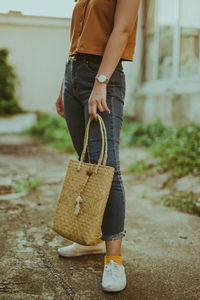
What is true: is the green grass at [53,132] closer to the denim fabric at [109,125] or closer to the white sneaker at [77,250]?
the white sneaker at [77,250]

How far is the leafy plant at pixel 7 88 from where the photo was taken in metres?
10.9

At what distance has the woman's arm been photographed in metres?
1.54

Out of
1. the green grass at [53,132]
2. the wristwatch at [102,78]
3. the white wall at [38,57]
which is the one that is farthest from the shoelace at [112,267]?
the white wall at [38,57]

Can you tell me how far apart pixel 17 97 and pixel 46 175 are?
24.2ft

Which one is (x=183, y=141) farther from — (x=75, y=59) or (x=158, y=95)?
(x=75, y=59)

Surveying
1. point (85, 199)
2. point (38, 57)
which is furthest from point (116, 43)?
point (38, 57)

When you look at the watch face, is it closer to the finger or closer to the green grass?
the finger

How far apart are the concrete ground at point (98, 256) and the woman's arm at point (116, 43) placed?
837mm

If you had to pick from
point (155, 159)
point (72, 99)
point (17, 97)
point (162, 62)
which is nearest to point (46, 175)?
point (155, 159)

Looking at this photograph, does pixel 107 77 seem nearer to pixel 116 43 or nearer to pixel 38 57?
pixel 116 43

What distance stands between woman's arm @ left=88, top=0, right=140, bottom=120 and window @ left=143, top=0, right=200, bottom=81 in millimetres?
4555

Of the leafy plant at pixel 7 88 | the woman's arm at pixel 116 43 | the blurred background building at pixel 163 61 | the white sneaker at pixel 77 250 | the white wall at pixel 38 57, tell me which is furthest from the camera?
the white wall at pixel 38 57

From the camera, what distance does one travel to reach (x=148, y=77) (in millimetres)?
7434

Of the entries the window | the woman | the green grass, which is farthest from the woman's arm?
the green grass
